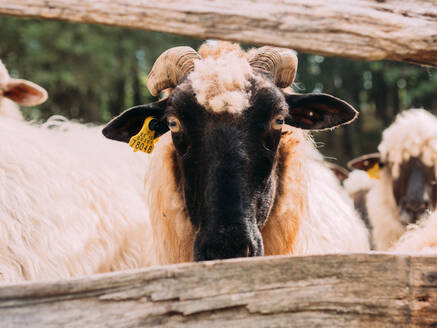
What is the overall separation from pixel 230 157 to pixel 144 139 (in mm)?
783

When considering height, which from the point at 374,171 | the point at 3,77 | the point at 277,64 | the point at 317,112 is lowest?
the point at 374,171

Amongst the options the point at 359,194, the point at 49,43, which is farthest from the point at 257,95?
the point at 49,43

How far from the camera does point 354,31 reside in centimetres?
192

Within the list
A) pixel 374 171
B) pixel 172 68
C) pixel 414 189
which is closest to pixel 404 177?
pixel 414 189

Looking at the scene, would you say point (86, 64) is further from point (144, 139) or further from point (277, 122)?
point (277, 122)

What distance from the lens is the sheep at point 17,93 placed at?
5.27 m

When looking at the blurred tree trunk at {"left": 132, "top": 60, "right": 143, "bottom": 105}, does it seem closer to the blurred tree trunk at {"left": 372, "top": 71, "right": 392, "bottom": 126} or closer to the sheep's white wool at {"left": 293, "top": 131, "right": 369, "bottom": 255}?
the blurred tree trunk at {"left": 372, "top": 71, "right": 392, "bottom": 126}

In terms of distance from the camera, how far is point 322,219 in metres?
4.12

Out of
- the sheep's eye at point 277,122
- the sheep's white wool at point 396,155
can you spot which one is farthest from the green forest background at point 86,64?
the sheep's eye at point 277,122

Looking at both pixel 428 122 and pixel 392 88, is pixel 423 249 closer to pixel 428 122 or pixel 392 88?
pixel 428 122

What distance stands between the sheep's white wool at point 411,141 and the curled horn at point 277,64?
342cm

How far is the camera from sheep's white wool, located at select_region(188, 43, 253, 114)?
9.50 ft

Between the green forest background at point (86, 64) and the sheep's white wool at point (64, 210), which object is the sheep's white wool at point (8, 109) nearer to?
the sheep's white wool at point (64, 210)

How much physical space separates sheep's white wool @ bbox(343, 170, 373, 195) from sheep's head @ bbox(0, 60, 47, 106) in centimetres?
574
